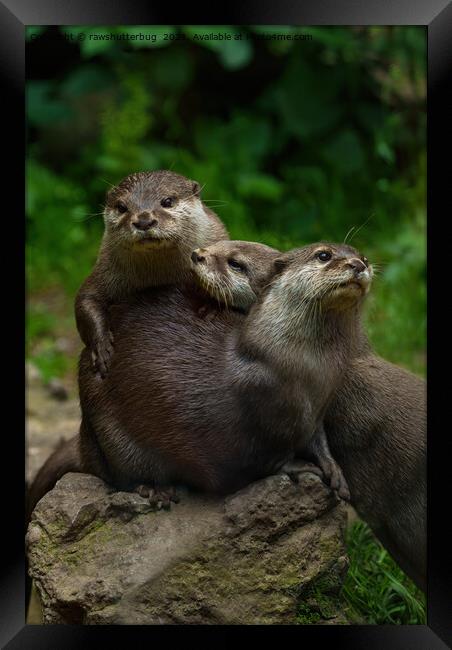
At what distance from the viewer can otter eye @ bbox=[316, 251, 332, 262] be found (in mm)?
2334

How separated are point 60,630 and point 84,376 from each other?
29.5 inches

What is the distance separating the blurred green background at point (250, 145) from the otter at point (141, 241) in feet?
3.53

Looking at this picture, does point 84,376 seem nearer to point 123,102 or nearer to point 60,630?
point 60,630

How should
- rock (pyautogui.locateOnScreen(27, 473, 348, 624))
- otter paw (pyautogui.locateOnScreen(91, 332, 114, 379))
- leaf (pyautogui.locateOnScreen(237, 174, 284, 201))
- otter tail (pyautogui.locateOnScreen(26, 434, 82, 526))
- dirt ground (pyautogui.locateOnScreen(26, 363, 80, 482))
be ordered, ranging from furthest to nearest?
leaf (pyautogui.locateOnScreen(237, 174, 284, 201)), dirt ground (pyautogui.locateOnScreen(26, 363, 80, 482)), otter tail (pyautogui.locateOnScreen(26, 434, 82, 526)), otter paw (pyautogui.locateOnScreen(91, 332, 114, 379)), rock (pyautogui.locateOnScreen(27, 473, 348, 624))

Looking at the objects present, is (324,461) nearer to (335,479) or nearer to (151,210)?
(335,479)

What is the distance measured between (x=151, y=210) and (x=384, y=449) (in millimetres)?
1061

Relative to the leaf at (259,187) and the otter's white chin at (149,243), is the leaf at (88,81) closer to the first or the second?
the leaf at (259,187)

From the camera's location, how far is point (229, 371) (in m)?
2.42

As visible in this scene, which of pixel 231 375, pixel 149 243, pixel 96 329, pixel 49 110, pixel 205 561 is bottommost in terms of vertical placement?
pixel 205 561

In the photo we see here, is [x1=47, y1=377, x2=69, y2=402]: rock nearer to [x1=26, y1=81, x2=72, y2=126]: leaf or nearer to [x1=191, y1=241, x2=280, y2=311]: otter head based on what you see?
[x1=26, y1=81, x2=72, y2=126]: leaf

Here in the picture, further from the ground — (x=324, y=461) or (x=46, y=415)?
(x=324, y=461)

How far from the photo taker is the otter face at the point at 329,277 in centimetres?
228

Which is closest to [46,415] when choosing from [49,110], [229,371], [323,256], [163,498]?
[49,110]

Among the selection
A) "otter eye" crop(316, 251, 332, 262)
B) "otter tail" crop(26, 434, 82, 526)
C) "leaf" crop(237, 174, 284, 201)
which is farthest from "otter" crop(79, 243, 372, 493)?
"leaf" crop(237, 174, 284, 201)
